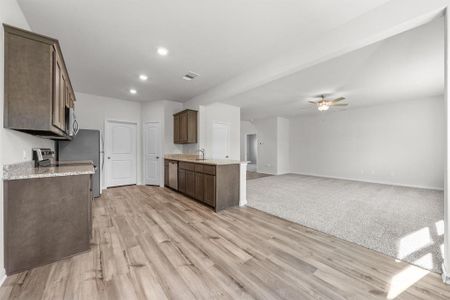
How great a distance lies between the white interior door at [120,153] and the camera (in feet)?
18.1

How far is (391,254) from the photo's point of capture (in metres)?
2.07

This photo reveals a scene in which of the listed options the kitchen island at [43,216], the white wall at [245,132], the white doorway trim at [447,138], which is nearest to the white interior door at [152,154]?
the kitchen island at [43,216]

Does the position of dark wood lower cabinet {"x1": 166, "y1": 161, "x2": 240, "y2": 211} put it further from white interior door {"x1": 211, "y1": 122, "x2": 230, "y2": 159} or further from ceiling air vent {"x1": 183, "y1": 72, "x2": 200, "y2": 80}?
ceiling air vent {"x1": 183, "y1": 72, "x2": 200, "y2": 80}

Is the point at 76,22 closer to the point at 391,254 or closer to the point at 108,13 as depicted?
the point at 108,13

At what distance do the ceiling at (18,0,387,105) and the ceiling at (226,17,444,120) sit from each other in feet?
3.43

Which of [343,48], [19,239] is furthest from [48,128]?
[343,48]

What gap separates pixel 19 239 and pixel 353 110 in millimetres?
8661

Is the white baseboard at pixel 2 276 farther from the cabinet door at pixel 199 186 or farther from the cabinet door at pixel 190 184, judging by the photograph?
the cabinet door at pixel 190 184

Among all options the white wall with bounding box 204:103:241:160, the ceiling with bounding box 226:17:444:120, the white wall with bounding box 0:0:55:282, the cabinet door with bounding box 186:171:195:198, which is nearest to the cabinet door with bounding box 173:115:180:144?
the white wall with bounding box 204:103:241:160

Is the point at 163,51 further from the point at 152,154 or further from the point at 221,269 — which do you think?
the point at 152,154

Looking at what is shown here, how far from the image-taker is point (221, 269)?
5.91 ft

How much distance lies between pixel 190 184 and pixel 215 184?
101 cm

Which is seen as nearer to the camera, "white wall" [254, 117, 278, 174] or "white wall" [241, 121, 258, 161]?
"white wall" [254, 117, 278, 174]

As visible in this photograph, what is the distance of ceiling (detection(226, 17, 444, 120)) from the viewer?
2668 mm
